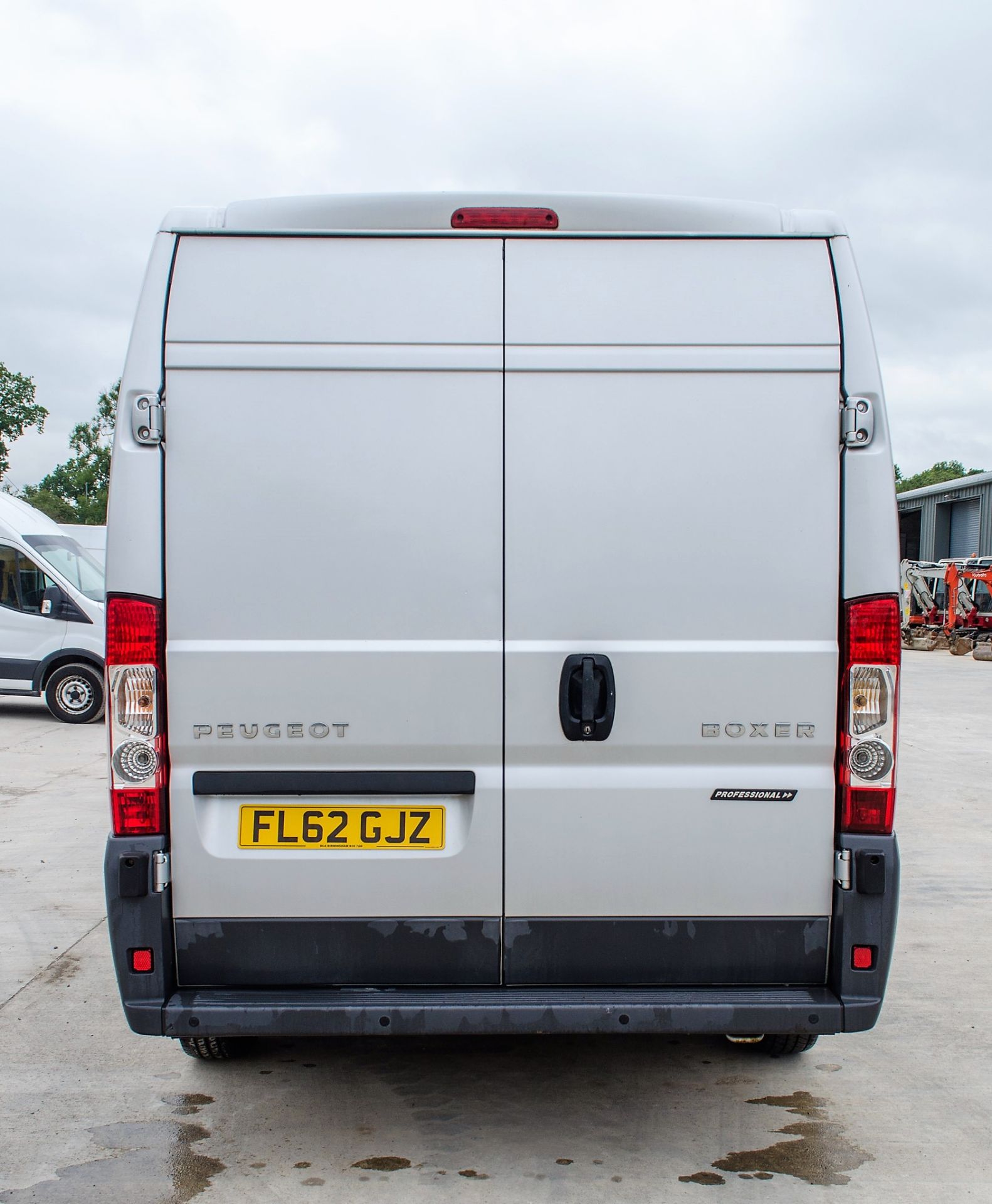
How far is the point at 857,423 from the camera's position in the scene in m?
2.91

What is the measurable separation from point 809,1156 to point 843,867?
97 centimetres

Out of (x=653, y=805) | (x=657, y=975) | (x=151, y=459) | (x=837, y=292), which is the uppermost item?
(x=837, y=292)

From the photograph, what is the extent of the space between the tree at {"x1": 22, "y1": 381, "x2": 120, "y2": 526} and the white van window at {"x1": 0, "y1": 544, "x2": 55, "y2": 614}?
8378 cm

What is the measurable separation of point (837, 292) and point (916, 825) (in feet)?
19.6

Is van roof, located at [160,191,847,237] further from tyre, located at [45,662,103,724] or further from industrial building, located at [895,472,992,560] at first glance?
industrial building, located at [895,472,992,560]

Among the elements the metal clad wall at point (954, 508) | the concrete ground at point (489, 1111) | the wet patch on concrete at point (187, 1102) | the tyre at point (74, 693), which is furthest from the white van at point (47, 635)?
the metal clad wall at point (954, 508)

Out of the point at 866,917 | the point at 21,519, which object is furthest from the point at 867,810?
the point at 21,519

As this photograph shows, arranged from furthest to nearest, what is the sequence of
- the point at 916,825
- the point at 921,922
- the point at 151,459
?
the point at 916,825 < the point at 921,922 < the point at 151,459

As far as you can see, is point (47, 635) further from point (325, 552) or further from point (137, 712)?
point (325, 552)

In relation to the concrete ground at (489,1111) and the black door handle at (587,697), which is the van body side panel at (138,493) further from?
the concrete ground at (489,1111)

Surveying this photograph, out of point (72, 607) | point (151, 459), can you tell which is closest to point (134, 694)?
point (151, 459)

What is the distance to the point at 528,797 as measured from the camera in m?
2.95

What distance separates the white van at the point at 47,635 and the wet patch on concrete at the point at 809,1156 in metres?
11.0

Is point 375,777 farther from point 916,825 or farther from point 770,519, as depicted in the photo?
point 916,825
